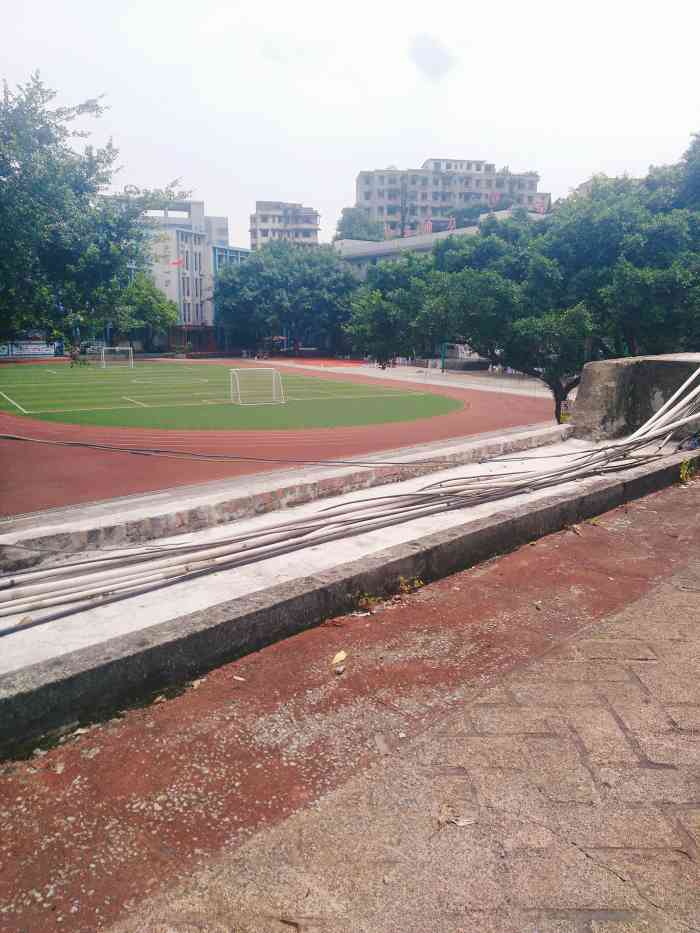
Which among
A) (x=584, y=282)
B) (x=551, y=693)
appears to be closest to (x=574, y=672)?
(x=551, y=693)

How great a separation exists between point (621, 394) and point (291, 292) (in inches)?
1910

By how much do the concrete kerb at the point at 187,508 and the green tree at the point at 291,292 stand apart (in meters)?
46.3

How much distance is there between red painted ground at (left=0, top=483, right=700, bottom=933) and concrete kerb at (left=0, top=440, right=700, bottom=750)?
97 mm

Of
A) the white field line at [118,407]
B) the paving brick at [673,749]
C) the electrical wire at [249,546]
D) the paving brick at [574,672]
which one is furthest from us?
the white field line at [118,407]

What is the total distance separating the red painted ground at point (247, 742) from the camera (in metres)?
2.24

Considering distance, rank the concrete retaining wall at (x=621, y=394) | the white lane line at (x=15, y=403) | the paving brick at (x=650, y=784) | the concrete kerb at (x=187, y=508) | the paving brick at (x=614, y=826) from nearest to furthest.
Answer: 1. the paving brick at (x=614, y=826)
2. the paving brick at (x=650, y=784)
3. the concrete kerb at (x=187, y=508)
4. the concrete retaining wall at (x=621, y=394)
5. the white lane line at (x=15, y=403)

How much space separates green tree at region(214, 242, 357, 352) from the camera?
2181 inches

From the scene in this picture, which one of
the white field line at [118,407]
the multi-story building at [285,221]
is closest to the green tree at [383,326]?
the white field line at [118,407]

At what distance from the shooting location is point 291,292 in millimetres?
55656

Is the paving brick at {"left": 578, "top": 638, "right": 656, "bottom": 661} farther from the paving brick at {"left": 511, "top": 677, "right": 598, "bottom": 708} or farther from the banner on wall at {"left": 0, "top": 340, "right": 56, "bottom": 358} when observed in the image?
the banner on wall at {"left": 0, "top": 340, "right": 56, "bottom": 358}

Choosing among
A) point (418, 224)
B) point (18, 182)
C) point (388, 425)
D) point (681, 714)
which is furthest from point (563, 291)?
point (418, 224)

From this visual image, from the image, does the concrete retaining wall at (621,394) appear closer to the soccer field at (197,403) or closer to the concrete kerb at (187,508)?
the concrete kerb at (187,508)

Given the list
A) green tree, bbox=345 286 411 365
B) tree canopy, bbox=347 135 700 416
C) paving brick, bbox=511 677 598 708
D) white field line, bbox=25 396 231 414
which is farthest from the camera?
white field line, bbox=25 396 231 414

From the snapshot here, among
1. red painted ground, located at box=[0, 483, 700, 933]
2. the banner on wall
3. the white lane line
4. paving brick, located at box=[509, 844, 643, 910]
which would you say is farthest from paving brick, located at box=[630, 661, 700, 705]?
the banner on wall
